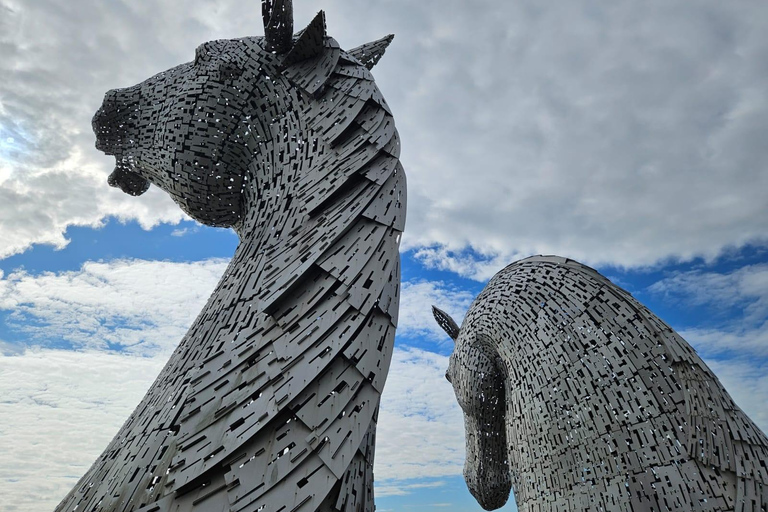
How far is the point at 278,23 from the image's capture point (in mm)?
2273

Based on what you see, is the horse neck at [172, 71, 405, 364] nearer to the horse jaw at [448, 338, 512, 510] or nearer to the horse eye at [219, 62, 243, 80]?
the horse eye at [219, 62, 243, 80]

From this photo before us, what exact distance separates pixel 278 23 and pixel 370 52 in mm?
605

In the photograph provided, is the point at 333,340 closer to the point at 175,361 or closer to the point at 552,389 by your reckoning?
the point at 175,361

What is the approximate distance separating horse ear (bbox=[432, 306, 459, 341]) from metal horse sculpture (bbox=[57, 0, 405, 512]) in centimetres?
492

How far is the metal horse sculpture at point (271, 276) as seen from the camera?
147 cm

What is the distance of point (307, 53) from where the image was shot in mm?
2295

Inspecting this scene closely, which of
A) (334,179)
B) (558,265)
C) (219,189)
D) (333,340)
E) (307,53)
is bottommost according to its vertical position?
(333,340)

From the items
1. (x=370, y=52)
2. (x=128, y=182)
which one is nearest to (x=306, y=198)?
(x=370, y=52)

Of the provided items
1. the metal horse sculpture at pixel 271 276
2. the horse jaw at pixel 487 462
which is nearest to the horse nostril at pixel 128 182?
the metal horse sculpture at pixel 271 276

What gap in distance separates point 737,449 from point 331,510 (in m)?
2.98

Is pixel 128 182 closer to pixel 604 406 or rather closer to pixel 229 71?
pixel 229 71

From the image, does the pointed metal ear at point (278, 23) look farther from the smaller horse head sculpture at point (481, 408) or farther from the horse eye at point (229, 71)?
the smaller horse head sculpture at point (481, 408)

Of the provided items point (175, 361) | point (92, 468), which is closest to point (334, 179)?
point (175, 361)

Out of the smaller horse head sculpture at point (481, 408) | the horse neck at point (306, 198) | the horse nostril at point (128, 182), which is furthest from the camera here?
the smaller horse head sculpture at point (481, 408)
